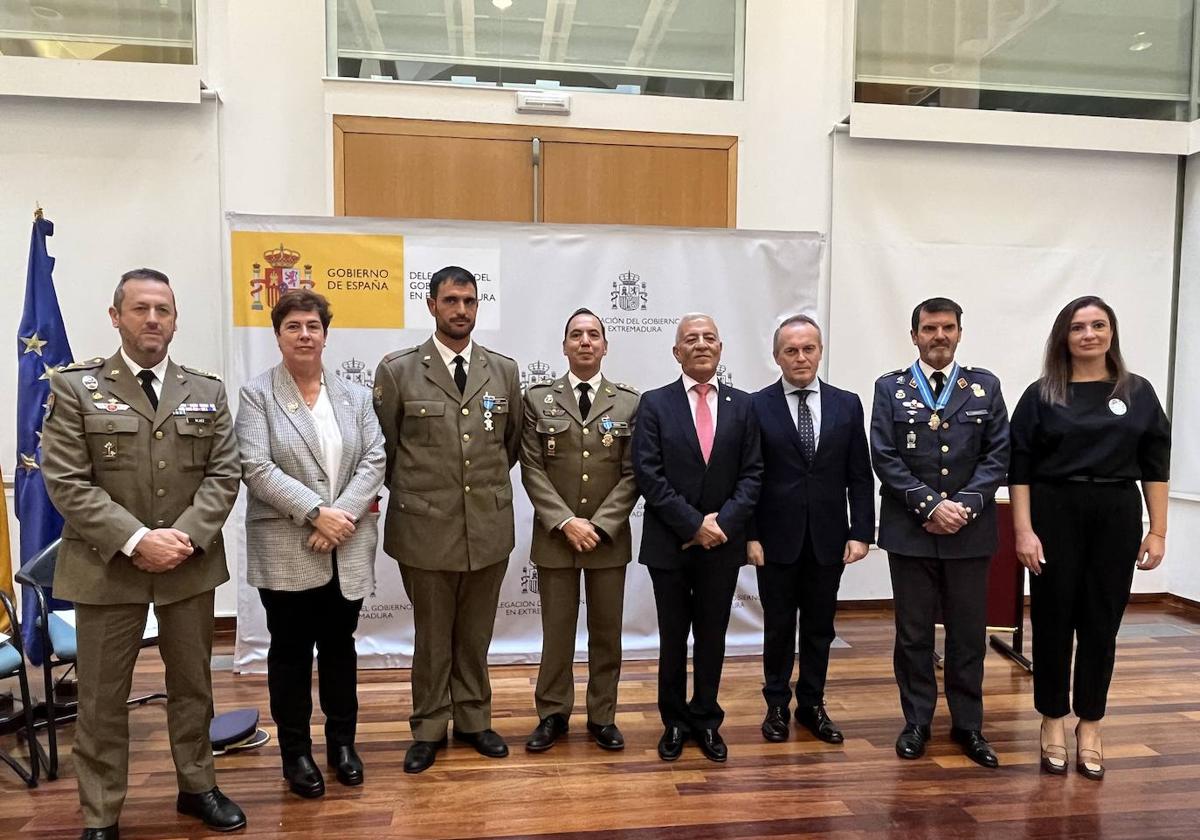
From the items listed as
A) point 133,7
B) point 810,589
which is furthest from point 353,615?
point 133,7

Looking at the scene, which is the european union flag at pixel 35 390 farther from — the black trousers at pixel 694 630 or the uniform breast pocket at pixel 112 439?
the black trousers at pixel 694 630

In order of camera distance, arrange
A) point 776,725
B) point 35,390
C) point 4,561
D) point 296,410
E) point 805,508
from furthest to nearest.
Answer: point 35,390
point 4,561
point 776,725
point 805,508
point 296,410

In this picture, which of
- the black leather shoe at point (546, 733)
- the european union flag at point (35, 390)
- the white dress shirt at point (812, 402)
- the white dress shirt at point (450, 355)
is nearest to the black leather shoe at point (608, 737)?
the black leather shoe at point (546, 733)

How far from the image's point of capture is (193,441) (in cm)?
226

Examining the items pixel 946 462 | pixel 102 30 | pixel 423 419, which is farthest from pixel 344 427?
pixel 102 30

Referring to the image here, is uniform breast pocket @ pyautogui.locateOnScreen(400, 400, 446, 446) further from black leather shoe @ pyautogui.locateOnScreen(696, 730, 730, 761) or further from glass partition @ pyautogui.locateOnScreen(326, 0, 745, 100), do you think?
glass partition @ pyautogui.locateOnScreen(326, 0, 745, 100)

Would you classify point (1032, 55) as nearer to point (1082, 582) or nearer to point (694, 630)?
point (1082, 582)

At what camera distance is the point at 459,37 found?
4.29 metres

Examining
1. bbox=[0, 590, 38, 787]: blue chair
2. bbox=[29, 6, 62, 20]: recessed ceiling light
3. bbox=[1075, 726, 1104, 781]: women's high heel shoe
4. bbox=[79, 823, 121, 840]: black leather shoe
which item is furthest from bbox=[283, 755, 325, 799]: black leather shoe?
bbox=[29, 6, 62, 20]: recessed ceiling light

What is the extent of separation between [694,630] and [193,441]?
1801 millimetres

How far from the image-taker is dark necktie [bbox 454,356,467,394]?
2.68 m

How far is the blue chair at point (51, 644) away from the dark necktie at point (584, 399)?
1.75m

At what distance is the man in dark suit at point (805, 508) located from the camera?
2.80m

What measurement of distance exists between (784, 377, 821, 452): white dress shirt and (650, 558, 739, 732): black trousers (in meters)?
0.59
